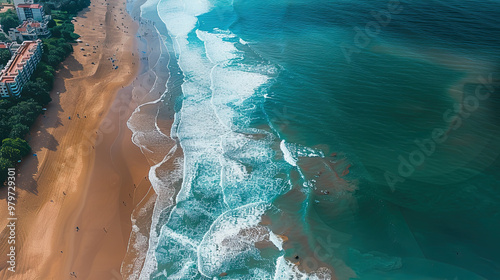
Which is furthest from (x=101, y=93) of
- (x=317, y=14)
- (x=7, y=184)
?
(x=317, y=14)

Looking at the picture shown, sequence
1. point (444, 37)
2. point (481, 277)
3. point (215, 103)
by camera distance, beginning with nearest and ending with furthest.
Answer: point (481, 277)
point (215, 103)
point (444, 37)

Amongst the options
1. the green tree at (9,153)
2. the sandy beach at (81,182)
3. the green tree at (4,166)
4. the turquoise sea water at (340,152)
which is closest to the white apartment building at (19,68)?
the sandy beach at (81,182)

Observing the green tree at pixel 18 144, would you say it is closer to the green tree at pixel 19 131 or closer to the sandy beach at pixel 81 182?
the sandy beach at pixel 81 182

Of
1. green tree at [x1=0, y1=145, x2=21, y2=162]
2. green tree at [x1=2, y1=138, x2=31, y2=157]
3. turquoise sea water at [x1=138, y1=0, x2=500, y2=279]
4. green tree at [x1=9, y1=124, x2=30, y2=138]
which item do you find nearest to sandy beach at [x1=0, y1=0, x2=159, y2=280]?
green tree at [x1=2, y1=138, x2=31, y2=157]

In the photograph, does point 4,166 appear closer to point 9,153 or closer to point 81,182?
point 9,153

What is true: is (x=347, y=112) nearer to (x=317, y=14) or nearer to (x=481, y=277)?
(x=481, y=277)

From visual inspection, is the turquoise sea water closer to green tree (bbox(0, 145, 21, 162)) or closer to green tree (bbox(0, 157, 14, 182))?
green tree (bbox(0, 145, 21, 162))

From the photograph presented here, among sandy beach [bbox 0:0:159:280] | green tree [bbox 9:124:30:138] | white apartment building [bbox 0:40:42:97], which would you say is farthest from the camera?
white apartment building [bbox 0:40:42:97]
